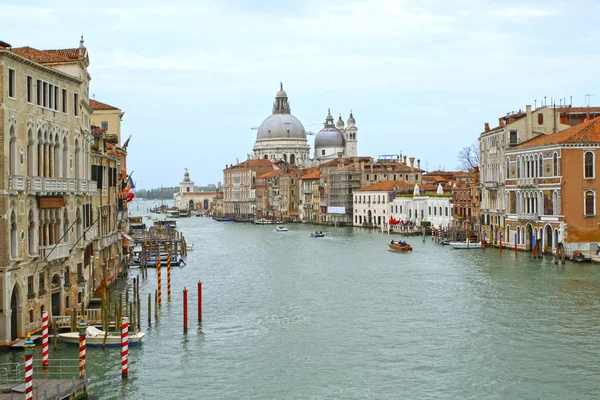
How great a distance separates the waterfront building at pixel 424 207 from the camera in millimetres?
52188

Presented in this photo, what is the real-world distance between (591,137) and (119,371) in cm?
2132

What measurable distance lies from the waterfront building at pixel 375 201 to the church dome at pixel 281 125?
39.5 m

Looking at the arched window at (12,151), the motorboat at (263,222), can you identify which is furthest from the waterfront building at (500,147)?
the motorboat at (263,222)

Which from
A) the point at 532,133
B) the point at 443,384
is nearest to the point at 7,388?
the point at 443,384

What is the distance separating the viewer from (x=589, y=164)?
31.1 meters

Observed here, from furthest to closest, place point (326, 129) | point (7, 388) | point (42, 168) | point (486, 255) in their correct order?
point (326, 129)
point (486, 255)
point (42, 168)
point (7, 388)

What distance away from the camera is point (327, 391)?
1373cm

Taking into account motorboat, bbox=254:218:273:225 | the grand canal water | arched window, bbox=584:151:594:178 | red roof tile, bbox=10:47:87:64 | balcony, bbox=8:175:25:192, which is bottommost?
the grand canal water

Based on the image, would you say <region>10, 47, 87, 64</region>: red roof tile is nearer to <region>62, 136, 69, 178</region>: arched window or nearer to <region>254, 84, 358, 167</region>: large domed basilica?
<region>62, 136, 69, 178</region>: arched window

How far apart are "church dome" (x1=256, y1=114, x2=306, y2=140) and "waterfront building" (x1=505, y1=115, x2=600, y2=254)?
72527mm

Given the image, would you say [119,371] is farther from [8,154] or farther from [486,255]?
[486,255]

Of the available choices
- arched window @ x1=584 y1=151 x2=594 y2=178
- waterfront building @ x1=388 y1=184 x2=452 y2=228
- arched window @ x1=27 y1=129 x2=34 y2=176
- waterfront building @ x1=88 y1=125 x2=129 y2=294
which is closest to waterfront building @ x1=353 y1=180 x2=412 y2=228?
waterfront building @ x1=388 y1=184 x2=452 y2=228

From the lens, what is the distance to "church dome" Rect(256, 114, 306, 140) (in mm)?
105812

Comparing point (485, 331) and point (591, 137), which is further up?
point (591, 137)
